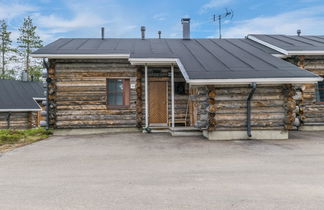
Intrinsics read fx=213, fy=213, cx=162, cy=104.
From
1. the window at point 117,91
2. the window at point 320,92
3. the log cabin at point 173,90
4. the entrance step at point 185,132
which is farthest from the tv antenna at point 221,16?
the entrance step at point 185,132

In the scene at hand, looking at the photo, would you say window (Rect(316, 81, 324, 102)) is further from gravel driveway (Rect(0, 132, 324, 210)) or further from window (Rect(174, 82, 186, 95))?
window (Rect(174, 82, 186, 95))

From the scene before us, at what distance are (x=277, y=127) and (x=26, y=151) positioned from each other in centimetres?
807

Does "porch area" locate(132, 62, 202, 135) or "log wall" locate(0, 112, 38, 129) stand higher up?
"porch area" locate(132, 62, 202, 135)

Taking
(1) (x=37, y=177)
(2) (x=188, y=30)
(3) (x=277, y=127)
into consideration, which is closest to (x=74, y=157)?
(1) (x=37, y=177)

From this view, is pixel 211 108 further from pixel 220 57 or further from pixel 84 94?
pixel 84 94

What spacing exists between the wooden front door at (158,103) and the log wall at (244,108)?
3.02 meters

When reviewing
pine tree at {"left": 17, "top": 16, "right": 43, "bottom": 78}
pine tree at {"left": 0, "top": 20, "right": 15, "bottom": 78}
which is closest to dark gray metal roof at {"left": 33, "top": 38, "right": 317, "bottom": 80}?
pine tree at {"left": 17, "top": 16, "right": 43, "bottom": 78}

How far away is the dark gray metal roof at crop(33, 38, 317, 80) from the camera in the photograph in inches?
276

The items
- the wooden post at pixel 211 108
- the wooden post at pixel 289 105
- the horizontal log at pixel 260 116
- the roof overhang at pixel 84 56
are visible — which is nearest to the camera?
the wooden post at pixel 211 108

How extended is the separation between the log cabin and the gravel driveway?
142 centimetres

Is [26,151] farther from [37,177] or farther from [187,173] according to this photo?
[187,173]

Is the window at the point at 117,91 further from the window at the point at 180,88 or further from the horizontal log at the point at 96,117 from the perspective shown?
the window at the point at 180,88

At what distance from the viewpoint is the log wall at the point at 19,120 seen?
656 inches

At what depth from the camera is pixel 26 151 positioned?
616cm
